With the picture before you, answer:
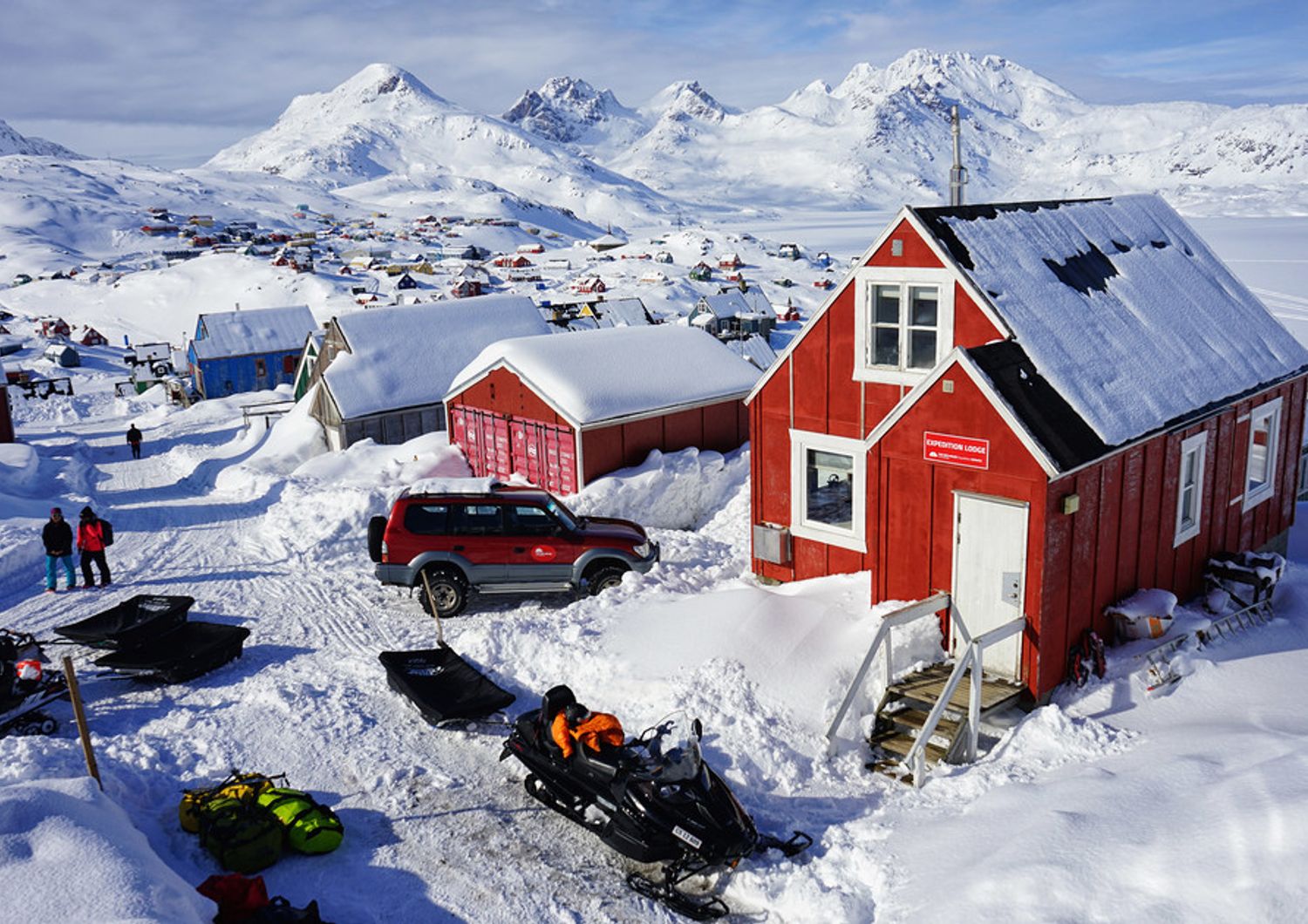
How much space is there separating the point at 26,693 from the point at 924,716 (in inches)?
394

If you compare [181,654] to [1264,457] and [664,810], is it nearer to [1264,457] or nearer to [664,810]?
[664,810]

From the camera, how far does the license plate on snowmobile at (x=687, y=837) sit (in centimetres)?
835

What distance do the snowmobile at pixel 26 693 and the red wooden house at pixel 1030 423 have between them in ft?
31.3

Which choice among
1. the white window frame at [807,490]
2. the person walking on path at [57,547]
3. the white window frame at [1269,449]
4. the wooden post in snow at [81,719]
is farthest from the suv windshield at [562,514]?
the white window frame at [1269,449]

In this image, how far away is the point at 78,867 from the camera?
23.5 ft

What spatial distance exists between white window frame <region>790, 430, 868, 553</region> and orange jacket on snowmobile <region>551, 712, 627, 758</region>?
5431 mm

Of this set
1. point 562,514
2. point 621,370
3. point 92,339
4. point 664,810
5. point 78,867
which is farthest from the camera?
point 92,339

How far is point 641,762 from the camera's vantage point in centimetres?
909

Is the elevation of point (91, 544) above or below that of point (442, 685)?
above

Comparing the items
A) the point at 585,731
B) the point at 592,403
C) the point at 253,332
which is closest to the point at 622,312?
the point at 253,332

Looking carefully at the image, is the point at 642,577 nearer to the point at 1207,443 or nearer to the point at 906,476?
the point at 906,476

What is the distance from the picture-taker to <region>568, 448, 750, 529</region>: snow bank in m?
20.2

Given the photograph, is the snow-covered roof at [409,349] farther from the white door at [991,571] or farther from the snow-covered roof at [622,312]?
the snow-covered roof at [622,312]

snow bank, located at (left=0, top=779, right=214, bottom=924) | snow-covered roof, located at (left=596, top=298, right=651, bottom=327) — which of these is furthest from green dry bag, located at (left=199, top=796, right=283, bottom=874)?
snow-covered roof, located at (left=596, top=298, right=651, bottom=327)
